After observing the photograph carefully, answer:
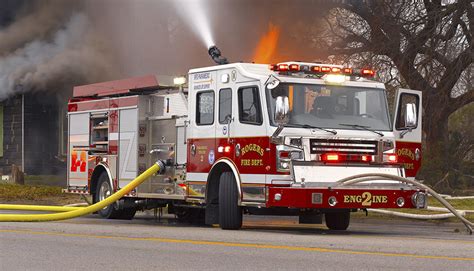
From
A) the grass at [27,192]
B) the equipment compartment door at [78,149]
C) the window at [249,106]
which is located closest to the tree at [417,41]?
the grass at [27,192]

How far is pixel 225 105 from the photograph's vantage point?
14.4 meters

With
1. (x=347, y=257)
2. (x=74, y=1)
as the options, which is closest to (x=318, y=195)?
(x=347, y=257)

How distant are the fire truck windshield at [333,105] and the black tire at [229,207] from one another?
46.4 inches

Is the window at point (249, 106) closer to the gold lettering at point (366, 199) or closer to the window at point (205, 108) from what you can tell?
the window at point (205, 108)

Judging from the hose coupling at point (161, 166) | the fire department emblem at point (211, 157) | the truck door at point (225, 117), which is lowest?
the hose coupling at point (161, 166)

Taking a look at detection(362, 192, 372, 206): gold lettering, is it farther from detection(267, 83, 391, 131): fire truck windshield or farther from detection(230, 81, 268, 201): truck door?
detection(230, 81, 268, 201): truck door

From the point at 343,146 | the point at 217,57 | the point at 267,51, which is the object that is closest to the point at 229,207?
the point at 343,146

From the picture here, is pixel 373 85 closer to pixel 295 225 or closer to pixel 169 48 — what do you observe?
pixel 295 225

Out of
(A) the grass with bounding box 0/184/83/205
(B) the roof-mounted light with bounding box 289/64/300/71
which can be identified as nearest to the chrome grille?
(B) the roof-mounted light with bounding box 289/64/300/71

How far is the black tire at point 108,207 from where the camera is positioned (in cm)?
1742

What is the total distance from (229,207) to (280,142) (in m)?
1.27

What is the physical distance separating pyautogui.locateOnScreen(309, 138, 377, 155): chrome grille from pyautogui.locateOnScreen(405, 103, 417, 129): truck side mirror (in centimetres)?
92

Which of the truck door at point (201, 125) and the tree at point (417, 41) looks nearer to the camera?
the truck door at point (201, 125)

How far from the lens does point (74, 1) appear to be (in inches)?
1000
